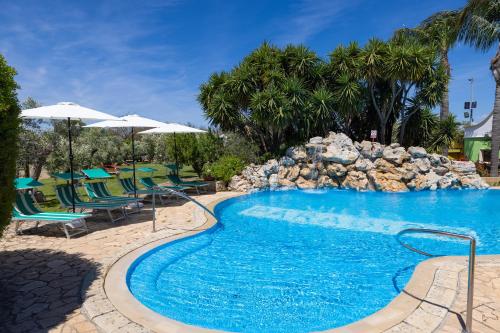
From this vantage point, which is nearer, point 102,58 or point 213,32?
point 102,58

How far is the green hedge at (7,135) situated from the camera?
3.83m

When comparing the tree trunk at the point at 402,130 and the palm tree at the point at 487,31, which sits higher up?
the palm tree at the point at 487,31

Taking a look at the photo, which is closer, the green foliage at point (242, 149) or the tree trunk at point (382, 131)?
the green foliage at point (242, 149)

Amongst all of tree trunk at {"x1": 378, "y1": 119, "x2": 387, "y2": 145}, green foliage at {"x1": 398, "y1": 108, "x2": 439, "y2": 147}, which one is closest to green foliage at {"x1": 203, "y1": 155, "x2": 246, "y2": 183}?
tree trunk at {"x1": 378, "y1": 119, "x2": 387, "y2": 145}

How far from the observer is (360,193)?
1572 cm

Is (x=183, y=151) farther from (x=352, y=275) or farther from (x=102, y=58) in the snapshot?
(x=352, y=275)

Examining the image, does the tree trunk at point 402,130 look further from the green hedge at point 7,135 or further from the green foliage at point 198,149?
the green hedge at point 7,135

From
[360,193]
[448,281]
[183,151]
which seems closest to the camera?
[448,281]

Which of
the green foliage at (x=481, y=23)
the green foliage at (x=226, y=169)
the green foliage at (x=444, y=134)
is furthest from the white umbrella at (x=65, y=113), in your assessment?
the green foliage at (x=444, y=134)

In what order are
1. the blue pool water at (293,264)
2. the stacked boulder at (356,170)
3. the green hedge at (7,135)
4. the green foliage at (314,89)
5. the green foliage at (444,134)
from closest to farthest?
the green hedge at (7,135) < the blue pool water at (293,264) < the stacked boulder at (356,170) < the green foliage at (314,89) < the green foliage at (444,134)

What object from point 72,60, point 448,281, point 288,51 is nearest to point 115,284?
point 448,281

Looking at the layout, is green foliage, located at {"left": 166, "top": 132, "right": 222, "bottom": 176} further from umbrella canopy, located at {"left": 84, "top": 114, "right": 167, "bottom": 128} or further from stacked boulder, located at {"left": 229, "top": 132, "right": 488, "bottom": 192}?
umbrella canopy, located at {"left": 84, "top": 114, "right": 167, "bottom": 128}

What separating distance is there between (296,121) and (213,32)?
8105mm

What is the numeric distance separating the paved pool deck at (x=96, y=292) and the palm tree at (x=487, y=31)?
16.2 meters
